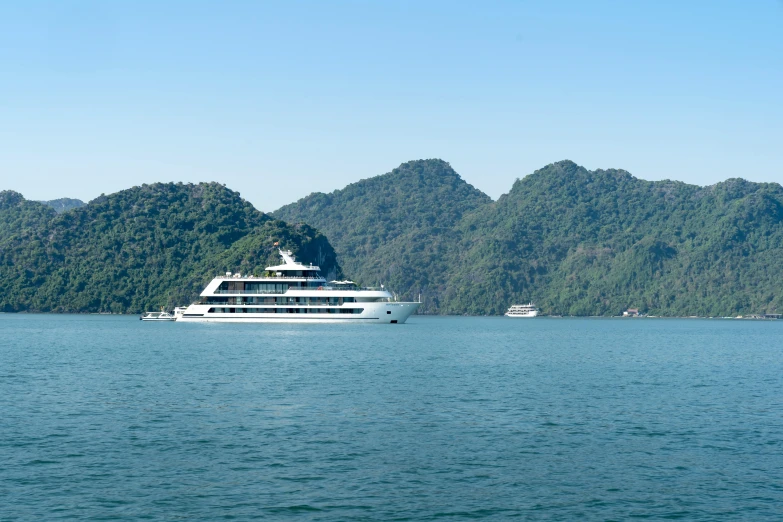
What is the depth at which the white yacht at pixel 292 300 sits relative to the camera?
141 m

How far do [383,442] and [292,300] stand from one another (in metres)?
108

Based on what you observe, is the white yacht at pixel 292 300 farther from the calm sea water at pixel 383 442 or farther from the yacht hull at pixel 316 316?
the calm sea water at pixel 383 442

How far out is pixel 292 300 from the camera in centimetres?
14225

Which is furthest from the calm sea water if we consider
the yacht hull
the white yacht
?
the yacht hull

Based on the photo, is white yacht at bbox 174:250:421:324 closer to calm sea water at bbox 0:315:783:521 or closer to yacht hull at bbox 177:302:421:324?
yacht hull at bbox 177:302:421:324

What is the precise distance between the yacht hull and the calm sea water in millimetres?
73640

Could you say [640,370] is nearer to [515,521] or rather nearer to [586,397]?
[586,397]

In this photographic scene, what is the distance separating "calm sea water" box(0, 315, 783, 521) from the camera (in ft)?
86.3

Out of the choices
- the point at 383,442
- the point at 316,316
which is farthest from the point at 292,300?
the point at 383,442

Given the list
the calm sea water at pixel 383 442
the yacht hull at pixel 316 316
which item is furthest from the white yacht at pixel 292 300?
the calm sea water at pixel 383 442

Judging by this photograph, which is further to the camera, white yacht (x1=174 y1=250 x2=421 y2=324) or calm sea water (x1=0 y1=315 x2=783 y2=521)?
white yacht (x1=174 y1=250 x2=421 y2=324)

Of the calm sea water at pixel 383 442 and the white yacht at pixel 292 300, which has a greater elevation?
the white yacht at pixel 292 300

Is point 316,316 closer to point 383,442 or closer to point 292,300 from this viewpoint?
point 292,300

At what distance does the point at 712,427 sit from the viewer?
1542 inches
